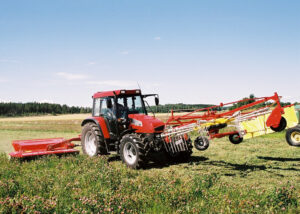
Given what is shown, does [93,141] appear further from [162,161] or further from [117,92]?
[162,161]

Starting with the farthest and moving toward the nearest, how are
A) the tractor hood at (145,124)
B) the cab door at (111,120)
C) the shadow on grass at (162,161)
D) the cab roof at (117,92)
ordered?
the cab door at (111,120) → the cab roof at (117,92) → the shadow on grass at (162,161) → the tractor hood at (145,124)

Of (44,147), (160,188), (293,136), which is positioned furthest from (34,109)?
(160,188)

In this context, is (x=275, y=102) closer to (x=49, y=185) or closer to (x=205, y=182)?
(x=205, y=182)

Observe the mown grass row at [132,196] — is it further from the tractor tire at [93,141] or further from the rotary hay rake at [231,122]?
the tractor tire at [93,141]

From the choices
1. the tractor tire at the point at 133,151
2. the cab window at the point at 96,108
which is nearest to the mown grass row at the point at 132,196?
the tractor tire at the point at 133,151

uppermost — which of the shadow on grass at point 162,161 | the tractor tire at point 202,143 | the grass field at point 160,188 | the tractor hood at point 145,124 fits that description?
the tractor hood at point 145,124

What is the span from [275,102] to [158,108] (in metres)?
4.42

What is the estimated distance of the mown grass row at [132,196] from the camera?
4980 millimetres

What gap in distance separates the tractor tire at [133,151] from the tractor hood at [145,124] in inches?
20.2

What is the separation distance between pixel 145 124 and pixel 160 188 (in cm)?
378

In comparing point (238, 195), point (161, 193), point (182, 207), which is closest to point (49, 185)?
point (161, 193)

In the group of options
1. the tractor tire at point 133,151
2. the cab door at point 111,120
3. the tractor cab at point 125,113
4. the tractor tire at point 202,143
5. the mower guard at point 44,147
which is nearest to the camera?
the tractor tire at point 202,143

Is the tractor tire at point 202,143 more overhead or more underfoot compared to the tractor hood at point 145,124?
Result: more underfoot

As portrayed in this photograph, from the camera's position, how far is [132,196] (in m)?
5.74
